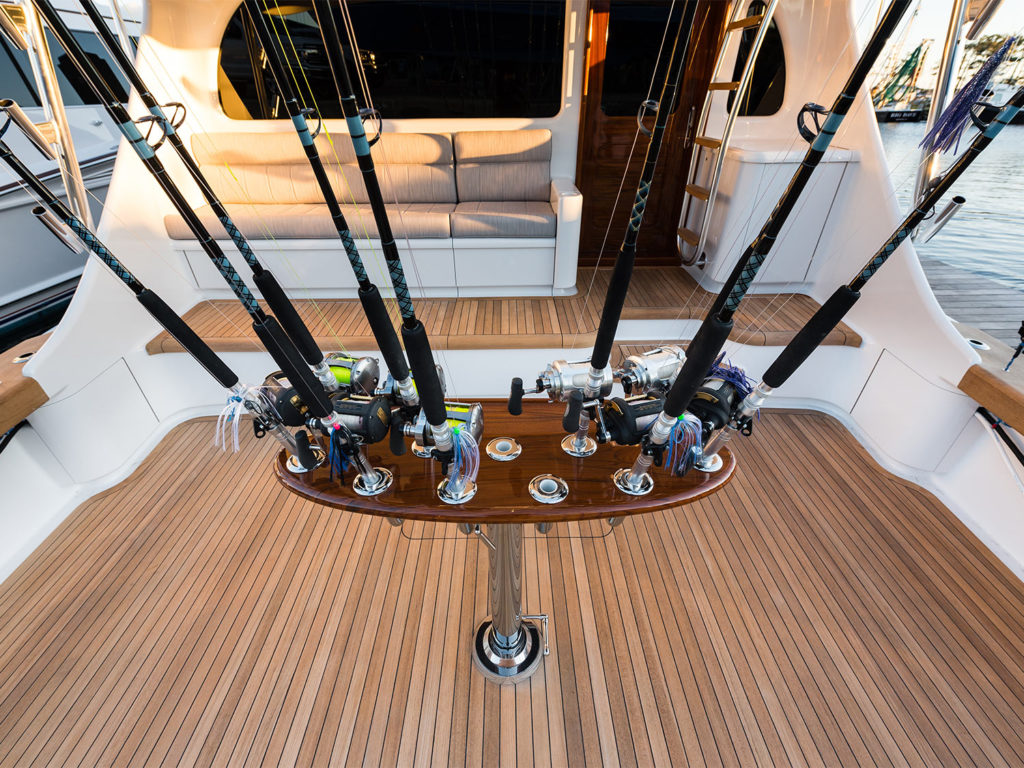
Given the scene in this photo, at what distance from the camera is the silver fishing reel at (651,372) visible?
944 millimetres

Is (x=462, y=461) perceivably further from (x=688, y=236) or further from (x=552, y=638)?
(x=688, y=236)

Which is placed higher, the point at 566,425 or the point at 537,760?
the point at 566,425

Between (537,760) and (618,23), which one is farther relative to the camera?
(618,23)

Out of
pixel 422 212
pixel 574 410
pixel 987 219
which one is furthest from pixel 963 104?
pixel 987 219

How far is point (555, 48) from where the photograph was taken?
260cm

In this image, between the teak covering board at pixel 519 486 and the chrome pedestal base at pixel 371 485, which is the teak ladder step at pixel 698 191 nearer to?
the teak covering board at pixel 519 486

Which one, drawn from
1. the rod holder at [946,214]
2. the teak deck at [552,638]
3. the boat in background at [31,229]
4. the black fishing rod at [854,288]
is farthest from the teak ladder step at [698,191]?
the boat in background at [31,229]

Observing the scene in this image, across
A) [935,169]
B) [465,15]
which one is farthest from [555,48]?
[935,169]

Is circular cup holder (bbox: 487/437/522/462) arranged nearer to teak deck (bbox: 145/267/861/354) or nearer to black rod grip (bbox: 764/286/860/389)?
black rod grip (bbox: 764/286/860/389)

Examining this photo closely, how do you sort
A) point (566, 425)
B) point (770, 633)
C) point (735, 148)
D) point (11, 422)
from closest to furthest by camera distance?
point (566, 425) < point (770, 633) < point (11, 422) < point (735, 148)

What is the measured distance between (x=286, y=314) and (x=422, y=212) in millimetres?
1785

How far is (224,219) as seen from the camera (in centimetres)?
78

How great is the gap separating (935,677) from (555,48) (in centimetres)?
307

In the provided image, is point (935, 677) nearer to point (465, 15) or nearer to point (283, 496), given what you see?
point (283, 496)
